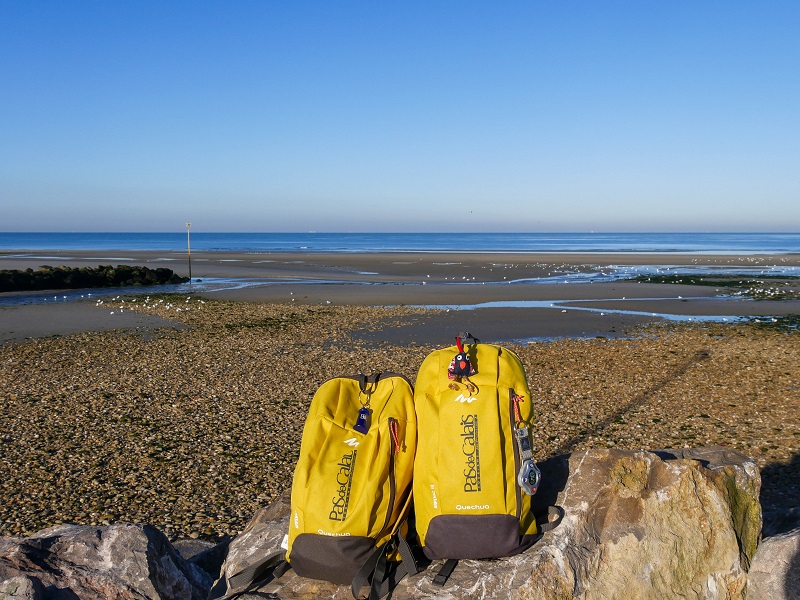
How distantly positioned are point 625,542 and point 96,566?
3269 mm

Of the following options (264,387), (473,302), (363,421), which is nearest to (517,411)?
(363,421)

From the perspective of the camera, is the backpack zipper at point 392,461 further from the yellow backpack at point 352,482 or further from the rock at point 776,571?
the rock at point 776,571

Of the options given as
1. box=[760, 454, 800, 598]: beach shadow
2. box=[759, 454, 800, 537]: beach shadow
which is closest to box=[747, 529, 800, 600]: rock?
box=[760, 454, 800, 598]: beach shadow

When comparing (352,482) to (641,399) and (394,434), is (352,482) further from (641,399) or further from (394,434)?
(641,399)

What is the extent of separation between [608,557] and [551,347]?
13.2 metres

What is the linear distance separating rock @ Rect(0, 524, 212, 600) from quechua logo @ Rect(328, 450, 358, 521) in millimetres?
1236

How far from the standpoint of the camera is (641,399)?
1195 centimetres

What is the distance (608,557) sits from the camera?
4.33m

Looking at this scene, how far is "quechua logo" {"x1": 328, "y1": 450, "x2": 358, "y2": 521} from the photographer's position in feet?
13.5

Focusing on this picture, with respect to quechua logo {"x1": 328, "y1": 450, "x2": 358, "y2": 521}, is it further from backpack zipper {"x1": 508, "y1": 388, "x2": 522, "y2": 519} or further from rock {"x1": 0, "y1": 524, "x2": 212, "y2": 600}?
rock {"x1": 0, "y1": 524, "x2": 212, "y2": 600}

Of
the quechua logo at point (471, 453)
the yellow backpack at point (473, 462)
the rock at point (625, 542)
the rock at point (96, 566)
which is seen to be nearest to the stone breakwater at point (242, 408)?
the rock at point (96, 566)

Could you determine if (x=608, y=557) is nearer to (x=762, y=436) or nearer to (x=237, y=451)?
(x=237, y=451)

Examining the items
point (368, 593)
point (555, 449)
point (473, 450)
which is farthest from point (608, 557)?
point (555, 449)

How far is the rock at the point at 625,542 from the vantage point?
4.08m
